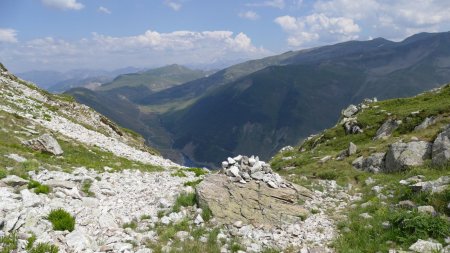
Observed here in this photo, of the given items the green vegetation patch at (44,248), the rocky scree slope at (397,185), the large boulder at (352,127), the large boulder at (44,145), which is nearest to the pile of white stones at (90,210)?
the green vegetation patch at (44,248)

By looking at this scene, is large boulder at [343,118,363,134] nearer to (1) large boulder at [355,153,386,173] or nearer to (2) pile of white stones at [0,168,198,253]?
(1) large boulder at [355,153,386,173]

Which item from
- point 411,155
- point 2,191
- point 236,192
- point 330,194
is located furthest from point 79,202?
point 411,155

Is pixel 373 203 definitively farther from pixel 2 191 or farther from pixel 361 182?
pixel 2 191

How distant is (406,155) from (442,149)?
274cm

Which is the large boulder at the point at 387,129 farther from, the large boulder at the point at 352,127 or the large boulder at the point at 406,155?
the large boulder at the point at 406,155

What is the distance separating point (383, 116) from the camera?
55188 mm

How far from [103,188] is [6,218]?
7255mm

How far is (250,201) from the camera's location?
63.0 feet

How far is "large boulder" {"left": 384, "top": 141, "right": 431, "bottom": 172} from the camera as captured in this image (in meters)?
27.2

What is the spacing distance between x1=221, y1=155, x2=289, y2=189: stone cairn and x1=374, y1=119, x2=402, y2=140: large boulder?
90.3ft

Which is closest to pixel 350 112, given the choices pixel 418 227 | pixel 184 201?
pixel 184 201

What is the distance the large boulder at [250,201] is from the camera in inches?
709

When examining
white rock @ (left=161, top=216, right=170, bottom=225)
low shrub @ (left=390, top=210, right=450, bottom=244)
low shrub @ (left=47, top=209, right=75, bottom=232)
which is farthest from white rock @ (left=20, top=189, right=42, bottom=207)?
low shrub @ (left=390, top=210, right=450, bottom=244)

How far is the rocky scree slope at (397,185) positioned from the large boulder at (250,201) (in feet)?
8.73
